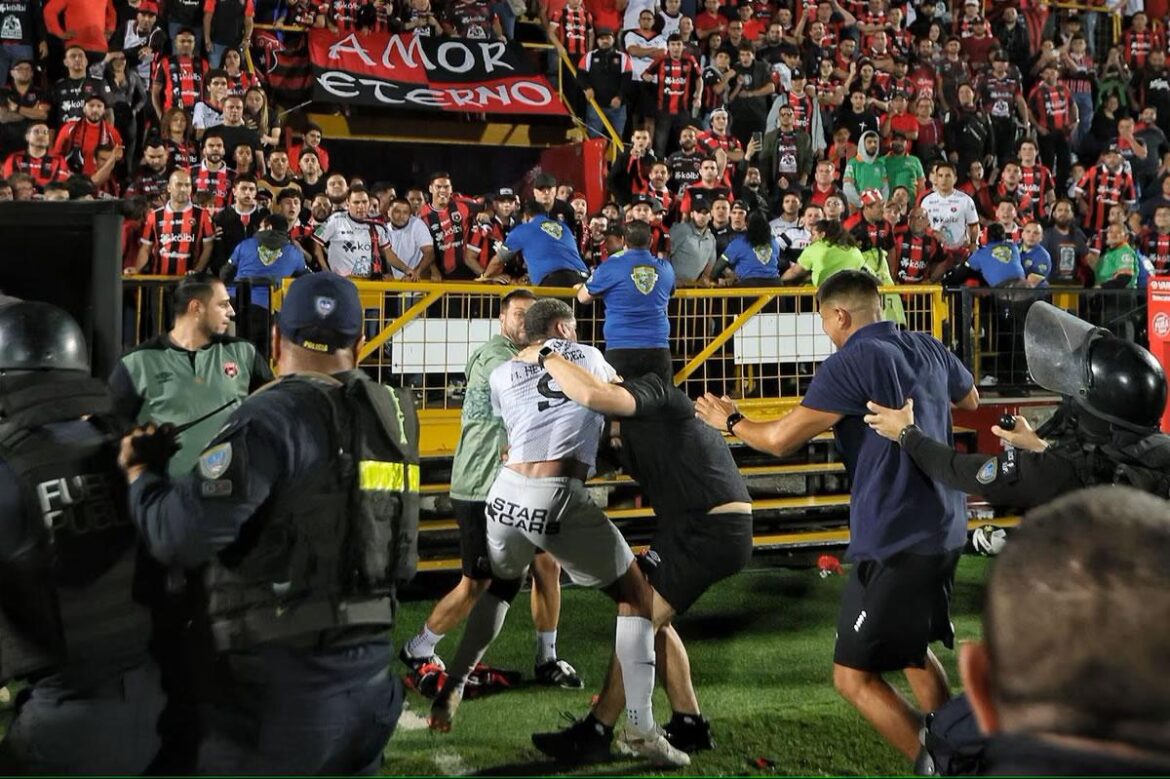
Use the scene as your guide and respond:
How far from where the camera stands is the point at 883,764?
5.48 m

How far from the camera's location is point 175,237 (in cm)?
950

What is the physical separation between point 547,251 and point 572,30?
24.3 feet

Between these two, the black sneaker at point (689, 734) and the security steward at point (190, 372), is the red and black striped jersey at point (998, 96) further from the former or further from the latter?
the black sneaker at point (689, 734)

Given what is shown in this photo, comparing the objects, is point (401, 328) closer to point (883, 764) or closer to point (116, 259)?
point (116, 259)

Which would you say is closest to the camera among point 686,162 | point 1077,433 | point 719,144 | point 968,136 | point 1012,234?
point 1077,433

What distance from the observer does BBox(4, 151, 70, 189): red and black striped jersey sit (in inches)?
419

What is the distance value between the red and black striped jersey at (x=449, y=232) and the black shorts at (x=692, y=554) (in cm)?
612

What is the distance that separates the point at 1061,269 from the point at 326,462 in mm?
11631

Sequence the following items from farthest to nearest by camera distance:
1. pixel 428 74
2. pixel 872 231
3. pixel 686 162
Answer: pixel 428 74
pixel 686 162
pixel 872 231

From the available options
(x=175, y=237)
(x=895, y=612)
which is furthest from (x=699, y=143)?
(x=895, y=612)

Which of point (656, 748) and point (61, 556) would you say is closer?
point (61, 556)

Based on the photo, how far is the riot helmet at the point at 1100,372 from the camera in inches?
152

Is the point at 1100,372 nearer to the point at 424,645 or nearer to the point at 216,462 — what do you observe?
the point at 216,462

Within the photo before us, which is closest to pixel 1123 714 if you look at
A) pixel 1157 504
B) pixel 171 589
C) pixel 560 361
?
pixel 1157 504
